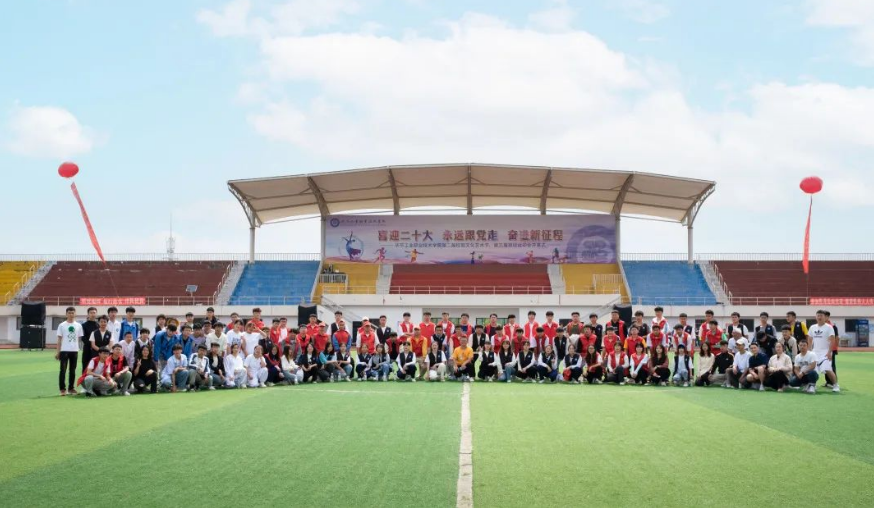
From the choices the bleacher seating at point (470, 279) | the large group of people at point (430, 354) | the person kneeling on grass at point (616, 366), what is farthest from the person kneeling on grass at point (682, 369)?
the bleacher seating at point (470, 279)

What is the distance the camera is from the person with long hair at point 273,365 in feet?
50.4

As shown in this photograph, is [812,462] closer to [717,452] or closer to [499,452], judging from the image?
[717,452]

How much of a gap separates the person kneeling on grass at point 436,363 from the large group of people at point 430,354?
0.09ft

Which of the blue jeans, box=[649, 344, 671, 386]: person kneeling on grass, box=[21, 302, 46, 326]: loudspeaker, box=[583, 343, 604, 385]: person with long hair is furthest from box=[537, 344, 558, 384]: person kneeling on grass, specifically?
box=[21, 302, 46, 326]: loudspeaker

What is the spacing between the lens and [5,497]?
5.46 metres

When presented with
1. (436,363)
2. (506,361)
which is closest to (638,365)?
(506,361)

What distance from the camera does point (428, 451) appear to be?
7.20 meters

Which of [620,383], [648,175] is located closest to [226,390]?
[620,383]

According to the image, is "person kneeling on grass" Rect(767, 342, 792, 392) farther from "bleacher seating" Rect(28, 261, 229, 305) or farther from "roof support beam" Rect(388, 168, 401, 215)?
"bleacher seating" Rect(28, 261, 229, 305)

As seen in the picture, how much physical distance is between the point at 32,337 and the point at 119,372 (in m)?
21.5

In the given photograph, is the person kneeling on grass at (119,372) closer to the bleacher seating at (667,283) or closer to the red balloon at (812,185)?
the red balloon at (812,185)

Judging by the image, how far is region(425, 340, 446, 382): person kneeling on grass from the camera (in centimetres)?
1622

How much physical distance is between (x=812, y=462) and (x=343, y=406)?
20.6ft

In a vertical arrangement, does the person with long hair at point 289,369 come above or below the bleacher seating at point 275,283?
below
